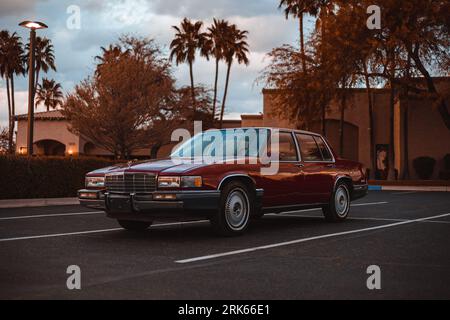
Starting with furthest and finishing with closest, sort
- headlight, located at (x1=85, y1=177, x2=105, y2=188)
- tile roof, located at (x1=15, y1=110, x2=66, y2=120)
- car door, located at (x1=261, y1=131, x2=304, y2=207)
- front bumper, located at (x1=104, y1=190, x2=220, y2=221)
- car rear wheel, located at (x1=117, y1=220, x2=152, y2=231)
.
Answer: tile roof, located at (x1=15, y1=110, x2=66, y2=120) → car rear wheel, located at (x1=117, y1=220, x2=152, y2=231) → car door, located at (x1=261, y1=131, x2=304, y2=207) → headlight, located at (x1=85, y1=177, x2=105, y2=188) → front bumper, located at (x1=104, y1=190, x2=220, y2=221)

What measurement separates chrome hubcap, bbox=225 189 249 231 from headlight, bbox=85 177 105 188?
194cm

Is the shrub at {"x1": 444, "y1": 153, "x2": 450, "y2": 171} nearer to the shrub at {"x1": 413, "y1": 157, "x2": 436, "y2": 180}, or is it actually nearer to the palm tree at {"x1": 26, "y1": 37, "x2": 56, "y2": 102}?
the shrub at {"x1": 413, "y1": 157, "x2": 436, "y2": 180}

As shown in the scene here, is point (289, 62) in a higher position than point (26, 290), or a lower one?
higher

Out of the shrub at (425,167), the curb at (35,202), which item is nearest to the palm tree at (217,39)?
the shrub at (425,167)

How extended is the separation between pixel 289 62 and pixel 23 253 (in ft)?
99.4

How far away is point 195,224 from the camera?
423 inches

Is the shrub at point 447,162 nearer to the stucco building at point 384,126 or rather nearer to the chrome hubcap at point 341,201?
the stucco building at point 384,126

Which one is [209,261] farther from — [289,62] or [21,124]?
[21,124]

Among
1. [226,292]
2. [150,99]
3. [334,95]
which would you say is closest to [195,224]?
[226,292]

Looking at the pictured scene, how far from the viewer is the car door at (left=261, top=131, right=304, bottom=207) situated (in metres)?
9.27

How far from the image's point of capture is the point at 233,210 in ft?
28.4

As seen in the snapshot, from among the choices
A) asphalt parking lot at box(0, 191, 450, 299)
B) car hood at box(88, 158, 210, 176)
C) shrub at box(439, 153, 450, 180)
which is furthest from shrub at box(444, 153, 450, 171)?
car hood at box(88, 158, 210, 176)

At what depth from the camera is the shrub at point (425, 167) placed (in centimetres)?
A: 3684

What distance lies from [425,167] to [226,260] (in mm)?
32832
